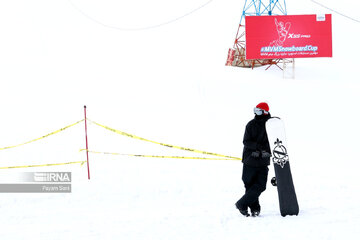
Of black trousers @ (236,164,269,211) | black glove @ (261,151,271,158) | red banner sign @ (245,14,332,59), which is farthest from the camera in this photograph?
red banner sign @ (245,14,332,59)

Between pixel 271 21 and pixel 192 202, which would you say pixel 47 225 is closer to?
pixel 192 202

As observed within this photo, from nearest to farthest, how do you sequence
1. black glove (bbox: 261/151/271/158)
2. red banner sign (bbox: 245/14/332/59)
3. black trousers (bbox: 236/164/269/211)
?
black glove (bbox: 261/151/271/158) → black trousers (bbox: 236/164/269/211) → red banner sign (bbox: 245/14/332/59)

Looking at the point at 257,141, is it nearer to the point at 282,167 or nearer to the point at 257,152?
the point at 257,152

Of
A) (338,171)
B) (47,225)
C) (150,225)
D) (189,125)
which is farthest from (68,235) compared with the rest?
(189,125)

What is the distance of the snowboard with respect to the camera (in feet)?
16.9

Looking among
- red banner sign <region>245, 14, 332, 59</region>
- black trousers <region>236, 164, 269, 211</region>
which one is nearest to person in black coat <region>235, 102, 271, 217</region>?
black trousers <region>236, 164, 269, 211</region>

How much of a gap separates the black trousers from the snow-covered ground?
19 centimetres

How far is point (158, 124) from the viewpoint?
14.3 metres

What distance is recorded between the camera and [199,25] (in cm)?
3703

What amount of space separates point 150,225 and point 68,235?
3.18 feet

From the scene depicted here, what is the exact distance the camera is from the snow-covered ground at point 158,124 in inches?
202

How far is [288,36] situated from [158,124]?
41.1ft

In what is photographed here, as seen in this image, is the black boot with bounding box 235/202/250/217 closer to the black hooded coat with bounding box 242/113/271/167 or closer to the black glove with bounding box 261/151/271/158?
the black hooded coat with bounding box 242/113/271/167

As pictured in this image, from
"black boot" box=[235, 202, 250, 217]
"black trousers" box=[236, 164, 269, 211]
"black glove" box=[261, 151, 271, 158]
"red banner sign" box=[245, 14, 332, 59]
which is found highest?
"red banner sign" box=[245, 14, 332, 59]
